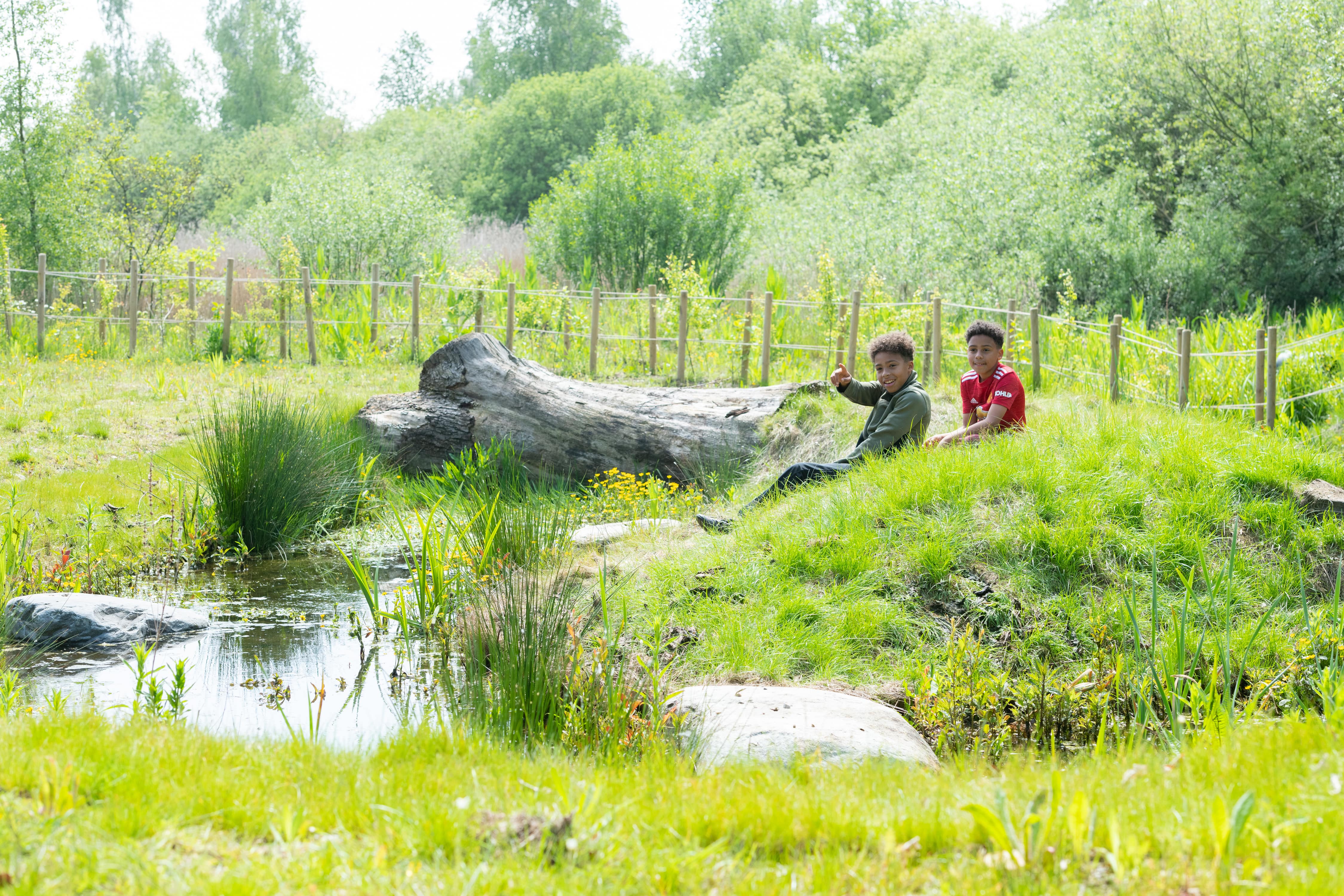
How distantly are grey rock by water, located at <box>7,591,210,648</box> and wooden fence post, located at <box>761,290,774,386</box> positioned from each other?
319 inches

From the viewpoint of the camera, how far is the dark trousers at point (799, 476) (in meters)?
6.70

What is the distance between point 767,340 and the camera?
12.6 metres

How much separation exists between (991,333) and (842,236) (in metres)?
14.6

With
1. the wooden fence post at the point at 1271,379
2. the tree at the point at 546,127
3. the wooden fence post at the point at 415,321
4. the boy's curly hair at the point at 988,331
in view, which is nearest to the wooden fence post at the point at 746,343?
the wooden fence post at the point at 415,321

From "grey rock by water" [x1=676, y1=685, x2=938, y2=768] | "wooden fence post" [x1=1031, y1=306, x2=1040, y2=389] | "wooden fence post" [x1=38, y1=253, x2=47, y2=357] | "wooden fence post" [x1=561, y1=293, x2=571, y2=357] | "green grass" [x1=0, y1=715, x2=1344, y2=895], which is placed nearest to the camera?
"green grass" [x1=0, y1=715, x2=1344, y2=895]

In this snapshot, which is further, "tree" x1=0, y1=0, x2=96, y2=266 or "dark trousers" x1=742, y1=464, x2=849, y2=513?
"tree" x1=0, y1=0, x2=96, y2=266

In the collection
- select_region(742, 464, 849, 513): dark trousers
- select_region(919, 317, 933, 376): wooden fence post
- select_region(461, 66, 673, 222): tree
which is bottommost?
select_region(742, 464, 849, 513): dark trousers

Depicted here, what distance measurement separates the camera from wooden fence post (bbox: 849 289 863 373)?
1227 cm

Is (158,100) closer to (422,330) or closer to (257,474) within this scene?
(422,330)

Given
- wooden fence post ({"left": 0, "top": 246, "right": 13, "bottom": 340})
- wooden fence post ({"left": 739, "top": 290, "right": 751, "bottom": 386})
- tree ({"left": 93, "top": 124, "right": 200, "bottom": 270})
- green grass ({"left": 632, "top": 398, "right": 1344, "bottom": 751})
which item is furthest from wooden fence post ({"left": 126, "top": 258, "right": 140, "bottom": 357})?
green grass ({"left": 632, "top": 398, "right": 1344, "bottom": 751})

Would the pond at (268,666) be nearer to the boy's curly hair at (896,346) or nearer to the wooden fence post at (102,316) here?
the boy's curly hair at (896,346)

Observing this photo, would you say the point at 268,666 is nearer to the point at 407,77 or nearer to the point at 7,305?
the point at 7,305

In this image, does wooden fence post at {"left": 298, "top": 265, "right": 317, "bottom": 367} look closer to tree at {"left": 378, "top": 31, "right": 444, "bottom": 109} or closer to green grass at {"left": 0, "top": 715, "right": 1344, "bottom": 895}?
green grass at {"left": 0, "top": 715, "right": 1344, "bottom": 895}

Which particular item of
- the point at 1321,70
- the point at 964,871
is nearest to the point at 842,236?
the point at 1321,70
